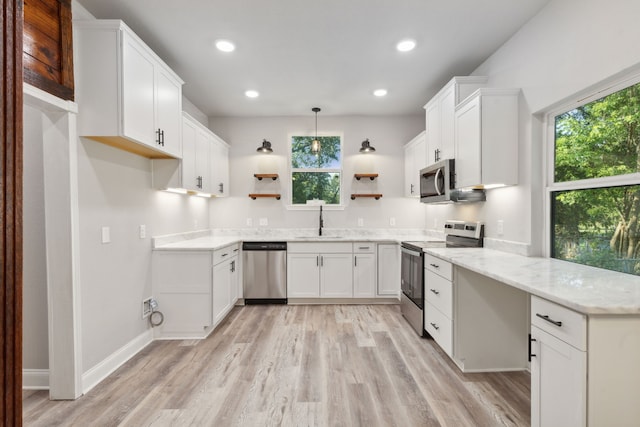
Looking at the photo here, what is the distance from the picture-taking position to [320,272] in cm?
424

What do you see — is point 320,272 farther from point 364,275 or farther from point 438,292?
point 438,292

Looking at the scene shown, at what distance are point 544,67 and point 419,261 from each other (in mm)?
1887

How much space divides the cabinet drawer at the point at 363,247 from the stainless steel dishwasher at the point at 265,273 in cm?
96

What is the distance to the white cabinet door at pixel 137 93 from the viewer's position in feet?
7.20

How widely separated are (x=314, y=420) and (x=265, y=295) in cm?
247

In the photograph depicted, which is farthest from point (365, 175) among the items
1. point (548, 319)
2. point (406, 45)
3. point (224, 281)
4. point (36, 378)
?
point (36, 378)

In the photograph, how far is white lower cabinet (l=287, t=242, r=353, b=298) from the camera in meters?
4.24

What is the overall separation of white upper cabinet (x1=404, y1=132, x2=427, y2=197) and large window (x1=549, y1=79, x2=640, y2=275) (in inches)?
68.9

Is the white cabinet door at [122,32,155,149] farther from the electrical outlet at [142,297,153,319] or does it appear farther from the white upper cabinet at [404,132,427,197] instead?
the white upper cabinet at [404,132,427,197]

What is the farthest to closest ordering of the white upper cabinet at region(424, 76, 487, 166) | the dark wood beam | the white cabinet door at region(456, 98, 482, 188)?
1. the white upper cabinet at region(424, 76, 487, 166)
2. the white cabinet door at region(456, 98, 482, 188)
3. the dark wood beam

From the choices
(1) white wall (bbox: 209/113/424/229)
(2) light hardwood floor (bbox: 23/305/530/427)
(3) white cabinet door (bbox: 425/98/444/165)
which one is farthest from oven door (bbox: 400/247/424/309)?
(1) white wall (bbox: 209/113/424/229)

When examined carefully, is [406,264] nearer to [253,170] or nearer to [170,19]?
[253,170]

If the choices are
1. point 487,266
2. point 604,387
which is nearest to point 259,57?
point 487,266

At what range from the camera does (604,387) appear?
122cm
